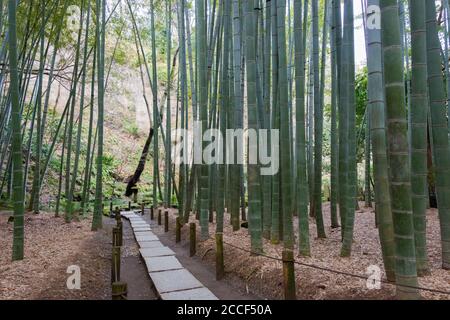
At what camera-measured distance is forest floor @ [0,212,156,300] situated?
279 centimetres

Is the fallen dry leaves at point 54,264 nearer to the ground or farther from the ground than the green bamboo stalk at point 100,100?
nearer to the ground

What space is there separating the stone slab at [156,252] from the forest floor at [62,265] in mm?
117

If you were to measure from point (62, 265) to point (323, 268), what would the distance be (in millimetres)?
2641

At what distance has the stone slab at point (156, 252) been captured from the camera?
4.47 m

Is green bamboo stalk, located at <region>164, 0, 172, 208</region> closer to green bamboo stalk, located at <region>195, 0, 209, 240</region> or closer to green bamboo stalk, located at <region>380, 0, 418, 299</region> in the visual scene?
green bamboo stalk, located at <region>195, 0, 209, 240</region>

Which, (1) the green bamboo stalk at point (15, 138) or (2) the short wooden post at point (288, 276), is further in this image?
(1) the green bamboo stalk at point (15, 138)

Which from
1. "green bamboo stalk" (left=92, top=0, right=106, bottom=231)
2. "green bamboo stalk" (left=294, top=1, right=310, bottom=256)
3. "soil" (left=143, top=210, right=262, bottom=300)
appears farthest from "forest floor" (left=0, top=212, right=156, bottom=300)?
"green bamboo stalk" (left=294, top=1, right=310, bottom=256)

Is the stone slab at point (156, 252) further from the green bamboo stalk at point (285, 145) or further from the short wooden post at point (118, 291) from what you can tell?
the short wooden post at point (118, 291)

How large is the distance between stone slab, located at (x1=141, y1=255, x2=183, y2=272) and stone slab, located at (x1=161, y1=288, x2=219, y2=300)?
2.71ft

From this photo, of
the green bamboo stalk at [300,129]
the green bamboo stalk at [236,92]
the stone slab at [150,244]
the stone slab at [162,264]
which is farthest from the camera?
the stone slab at [150,244]

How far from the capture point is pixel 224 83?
462 cm

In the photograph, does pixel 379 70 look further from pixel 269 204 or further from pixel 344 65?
pixel 269 204

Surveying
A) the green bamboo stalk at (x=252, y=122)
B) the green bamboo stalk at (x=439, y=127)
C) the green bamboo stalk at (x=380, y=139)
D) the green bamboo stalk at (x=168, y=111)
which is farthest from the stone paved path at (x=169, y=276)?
the green bamboo stalk at (x=168, y=111)
